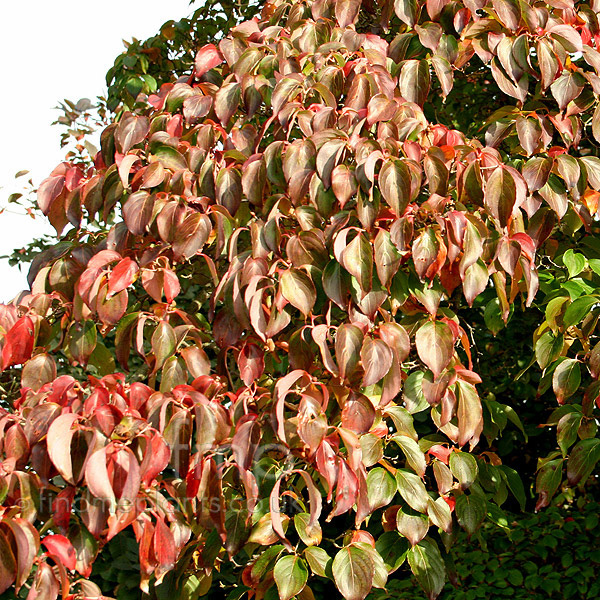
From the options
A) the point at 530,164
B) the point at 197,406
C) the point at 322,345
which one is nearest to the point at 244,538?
the point at 197,406

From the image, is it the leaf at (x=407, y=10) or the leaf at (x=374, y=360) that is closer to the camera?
the leaf at (x=374, y=360)

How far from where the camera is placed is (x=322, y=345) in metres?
1.85

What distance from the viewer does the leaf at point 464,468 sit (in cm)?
208

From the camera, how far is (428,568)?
6.64 feet

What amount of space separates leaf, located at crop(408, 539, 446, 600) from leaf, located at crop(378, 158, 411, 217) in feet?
2.95

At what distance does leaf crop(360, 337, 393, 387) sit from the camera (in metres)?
1.83

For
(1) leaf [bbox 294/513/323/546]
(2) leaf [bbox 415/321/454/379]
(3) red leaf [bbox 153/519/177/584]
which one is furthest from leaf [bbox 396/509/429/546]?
(3) red leaf [bbox 153/519/177/584]

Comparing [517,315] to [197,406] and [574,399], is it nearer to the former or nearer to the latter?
[574,399]

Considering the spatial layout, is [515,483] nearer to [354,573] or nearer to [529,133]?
[354,573]

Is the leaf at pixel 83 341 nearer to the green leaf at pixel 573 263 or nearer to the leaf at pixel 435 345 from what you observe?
the leaf at pixel 435 345

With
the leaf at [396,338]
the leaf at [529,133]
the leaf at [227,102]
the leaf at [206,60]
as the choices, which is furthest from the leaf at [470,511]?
the leaf at [206,60]

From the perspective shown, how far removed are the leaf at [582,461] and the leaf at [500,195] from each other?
646 millimetres

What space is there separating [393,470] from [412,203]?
705mm

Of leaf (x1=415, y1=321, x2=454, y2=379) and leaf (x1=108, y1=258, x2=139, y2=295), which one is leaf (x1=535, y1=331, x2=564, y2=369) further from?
leaf (x1=108, y1=258, x2=139, y2=295)
